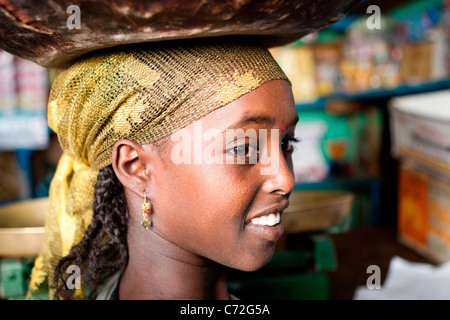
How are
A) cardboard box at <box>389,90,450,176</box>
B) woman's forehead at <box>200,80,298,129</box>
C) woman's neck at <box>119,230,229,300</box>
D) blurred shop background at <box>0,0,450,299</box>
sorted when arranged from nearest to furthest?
woman's forehead at <box>200,80,298,129</box>
woman's neck at <box>119,230,229,300</box>
blurred shop background at <box>0,0,450,299</box>
cardboard box at <box>389,90,450,176</box>

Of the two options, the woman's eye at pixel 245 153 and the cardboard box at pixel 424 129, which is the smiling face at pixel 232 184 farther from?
the cardboard box at pixel 424 129

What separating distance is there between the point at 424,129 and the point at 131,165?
1.28 meters

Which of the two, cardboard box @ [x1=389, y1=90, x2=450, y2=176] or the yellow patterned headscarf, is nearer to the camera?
the yellow patterned headscarf

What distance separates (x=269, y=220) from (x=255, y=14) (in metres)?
0.35

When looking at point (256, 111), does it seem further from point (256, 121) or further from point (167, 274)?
point (167, 274)

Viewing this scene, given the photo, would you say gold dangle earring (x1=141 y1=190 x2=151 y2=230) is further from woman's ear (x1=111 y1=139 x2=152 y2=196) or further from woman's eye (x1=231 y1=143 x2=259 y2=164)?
woman's eye (x1=231 y1=143 x2=259 y2=164)

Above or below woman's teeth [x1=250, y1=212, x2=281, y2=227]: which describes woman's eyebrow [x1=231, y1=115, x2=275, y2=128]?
above

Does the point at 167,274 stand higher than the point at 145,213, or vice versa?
the point at 145,213

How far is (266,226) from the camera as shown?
752 millimetres

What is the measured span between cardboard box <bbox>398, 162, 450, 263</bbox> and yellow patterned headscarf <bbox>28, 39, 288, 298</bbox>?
1149mm

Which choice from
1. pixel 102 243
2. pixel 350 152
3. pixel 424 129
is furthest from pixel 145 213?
pixel 350 152

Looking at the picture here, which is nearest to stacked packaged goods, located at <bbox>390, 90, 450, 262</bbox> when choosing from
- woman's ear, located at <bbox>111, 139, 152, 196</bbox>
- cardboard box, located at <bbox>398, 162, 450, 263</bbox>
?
cardboard box, located at <bbox>398, 162, 450, 263</bbox>

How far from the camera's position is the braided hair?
83 centimetres
